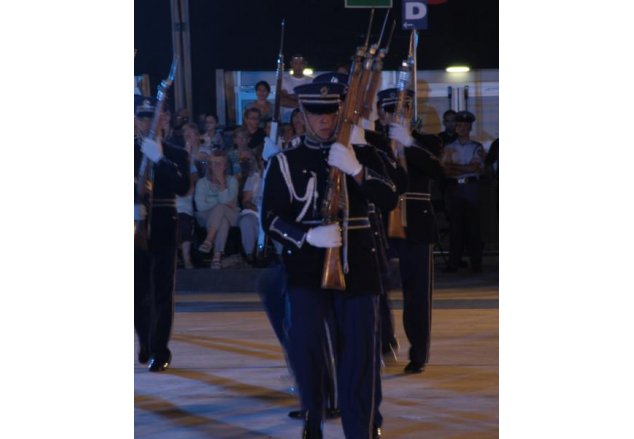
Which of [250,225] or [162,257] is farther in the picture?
[250,225]

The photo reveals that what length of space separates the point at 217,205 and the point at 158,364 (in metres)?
3.73

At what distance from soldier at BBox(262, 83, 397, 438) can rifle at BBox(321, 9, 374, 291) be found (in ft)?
0.12

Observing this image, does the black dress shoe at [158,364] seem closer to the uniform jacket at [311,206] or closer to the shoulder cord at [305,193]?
the uniform jacket at [311,206]

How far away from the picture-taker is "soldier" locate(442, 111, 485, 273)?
11.3 m

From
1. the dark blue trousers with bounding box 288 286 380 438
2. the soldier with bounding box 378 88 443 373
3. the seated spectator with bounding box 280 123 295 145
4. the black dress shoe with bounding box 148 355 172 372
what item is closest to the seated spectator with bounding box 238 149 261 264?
the seated spectator with bounding box 280 123 295 145

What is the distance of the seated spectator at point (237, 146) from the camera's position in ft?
35.6

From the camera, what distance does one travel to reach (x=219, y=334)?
881cm

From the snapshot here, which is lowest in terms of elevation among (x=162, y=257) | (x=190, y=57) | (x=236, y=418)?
(x=236, y=418)

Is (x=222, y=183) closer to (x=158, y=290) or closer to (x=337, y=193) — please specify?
(x=158, y=290)

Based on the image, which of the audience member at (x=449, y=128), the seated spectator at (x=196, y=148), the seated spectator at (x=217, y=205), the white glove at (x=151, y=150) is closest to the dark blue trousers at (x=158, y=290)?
the white glove at (x=151, y=150)
